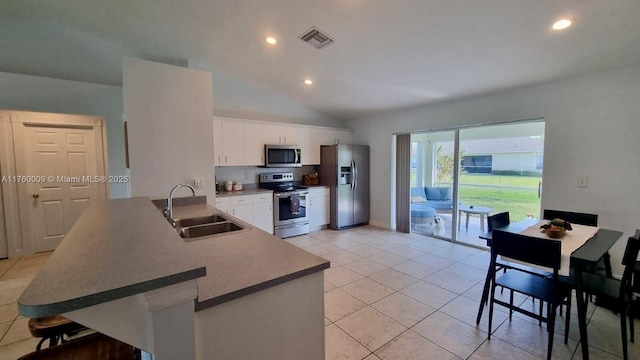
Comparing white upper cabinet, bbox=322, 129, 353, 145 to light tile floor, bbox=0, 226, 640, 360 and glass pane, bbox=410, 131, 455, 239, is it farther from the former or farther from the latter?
light tile floor, bbox=0, 226, 640, 360

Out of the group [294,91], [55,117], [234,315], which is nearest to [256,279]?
[234,315]

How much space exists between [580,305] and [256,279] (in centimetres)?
226

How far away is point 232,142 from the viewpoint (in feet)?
14.7

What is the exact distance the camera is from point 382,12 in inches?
94.4

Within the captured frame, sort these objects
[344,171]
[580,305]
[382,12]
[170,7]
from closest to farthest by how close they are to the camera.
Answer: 1. [580,305]
2. [382,12]
3. [170,7]
4. [344,171]

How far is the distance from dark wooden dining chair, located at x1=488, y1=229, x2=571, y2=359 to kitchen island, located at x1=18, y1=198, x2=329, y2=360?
1.63 m

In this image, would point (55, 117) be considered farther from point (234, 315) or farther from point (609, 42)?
point (609, 42)

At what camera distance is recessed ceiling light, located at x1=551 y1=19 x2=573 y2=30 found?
224 centimetres

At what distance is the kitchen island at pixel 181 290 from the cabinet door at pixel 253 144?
3.02 metres

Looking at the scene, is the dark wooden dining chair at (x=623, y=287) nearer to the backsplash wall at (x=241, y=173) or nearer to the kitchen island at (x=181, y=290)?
the kitchen island at (x=181, y=290)

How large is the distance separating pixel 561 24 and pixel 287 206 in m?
4.12

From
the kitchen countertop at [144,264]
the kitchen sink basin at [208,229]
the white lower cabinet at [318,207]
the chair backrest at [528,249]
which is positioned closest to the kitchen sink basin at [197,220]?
the kitchen sink basin at [208,229]

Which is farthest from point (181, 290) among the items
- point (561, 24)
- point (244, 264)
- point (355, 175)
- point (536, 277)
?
point (355, 175)

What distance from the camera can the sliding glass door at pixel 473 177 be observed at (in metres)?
3.74
